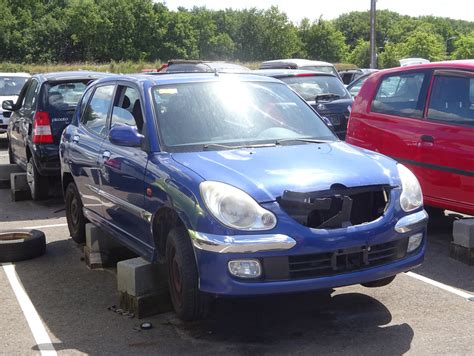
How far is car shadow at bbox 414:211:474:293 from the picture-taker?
5.68 metres

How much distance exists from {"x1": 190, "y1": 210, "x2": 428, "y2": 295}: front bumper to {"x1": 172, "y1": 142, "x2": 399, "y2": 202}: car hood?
313mm

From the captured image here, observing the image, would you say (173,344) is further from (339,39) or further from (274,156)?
(339,39)

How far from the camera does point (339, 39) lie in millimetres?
108875

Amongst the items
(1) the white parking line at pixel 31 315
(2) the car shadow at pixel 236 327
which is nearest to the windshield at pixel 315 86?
(1) the white parking line at pixel 31 315

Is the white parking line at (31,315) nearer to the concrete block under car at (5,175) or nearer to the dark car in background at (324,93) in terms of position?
the concrete block under car at (5,175)

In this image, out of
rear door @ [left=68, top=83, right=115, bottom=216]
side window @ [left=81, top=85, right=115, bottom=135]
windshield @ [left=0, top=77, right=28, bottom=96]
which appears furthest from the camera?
windshield @ [left=0, top=77, right=28, bottom=96]

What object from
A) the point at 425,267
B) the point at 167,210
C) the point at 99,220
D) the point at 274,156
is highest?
the point at 274,156

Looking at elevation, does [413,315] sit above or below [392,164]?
below

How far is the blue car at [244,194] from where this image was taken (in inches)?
162

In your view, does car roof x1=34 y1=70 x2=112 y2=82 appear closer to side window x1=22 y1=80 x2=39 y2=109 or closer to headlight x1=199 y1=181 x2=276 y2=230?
side window x1=22 y1=80 x2=39 y2=109

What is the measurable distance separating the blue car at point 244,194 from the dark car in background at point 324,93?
5166 millimetres

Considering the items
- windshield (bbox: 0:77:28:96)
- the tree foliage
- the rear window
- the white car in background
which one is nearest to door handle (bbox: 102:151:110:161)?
the rear window

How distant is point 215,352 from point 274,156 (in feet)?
4.70

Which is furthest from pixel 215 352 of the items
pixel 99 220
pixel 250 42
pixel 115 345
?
pixel 250 42
